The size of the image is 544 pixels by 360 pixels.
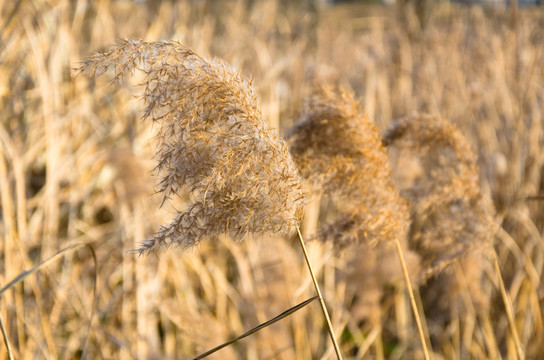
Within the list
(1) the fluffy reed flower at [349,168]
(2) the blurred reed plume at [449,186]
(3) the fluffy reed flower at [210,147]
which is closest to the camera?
(3) the fluffy reed flower at [210,147]

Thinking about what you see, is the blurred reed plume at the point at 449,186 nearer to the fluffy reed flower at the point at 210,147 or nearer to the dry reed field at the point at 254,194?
the dry reed field at the point at 254,194

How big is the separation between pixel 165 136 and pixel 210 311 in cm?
152

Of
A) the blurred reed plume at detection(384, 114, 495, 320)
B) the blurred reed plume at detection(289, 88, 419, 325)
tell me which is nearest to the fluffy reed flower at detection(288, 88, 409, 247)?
the blurred reed plume at detection(289, 88, 419, 325)

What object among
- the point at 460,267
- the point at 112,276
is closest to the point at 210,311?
the point at 112,276

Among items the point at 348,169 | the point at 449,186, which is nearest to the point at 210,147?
Answer: the point at 348,169

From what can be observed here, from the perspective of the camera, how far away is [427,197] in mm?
1037

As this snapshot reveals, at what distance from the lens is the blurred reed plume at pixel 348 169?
87cm

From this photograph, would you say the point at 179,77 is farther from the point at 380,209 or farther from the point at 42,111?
the point at 42,111

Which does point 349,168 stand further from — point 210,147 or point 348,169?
point 210,147

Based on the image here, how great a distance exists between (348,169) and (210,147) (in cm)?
28

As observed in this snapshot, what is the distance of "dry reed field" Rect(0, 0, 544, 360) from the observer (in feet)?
2.24

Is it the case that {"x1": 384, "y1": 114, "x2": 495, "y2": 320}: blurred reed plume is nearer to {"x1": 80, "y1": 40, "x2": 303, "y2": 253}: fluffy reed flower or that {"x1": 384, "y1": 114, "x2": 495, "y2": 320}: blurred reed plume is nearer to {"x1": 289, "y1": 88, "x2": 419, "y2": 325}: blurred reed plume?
{"x1": 289, "y1": 88, "x2": 419, "y2": 325}: blurred reed plume

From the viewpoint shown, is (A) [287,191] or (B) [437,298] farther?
(B) [437,298]

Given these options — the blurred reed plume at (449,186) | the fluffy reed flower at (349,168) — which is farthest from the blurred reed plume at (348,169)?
the blurred reed plume at (449,186)
